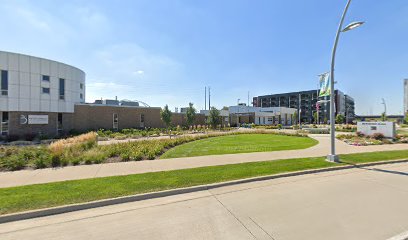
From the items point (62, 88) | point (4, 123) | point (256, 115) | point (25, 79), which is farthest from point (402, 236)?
point (256, 115)

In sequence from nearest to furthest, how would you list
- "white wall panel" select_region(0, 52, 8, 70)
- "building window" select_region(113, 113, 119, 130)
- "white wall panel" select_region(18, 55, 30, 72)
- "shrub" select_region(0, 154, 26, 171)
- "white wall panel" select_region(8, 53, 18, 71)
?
"shrub" select_region(0, 154, 26, 171) → "white wall panel" select_region(0, 52, 8, 70) → "white wall panel" select_region(8, 53, 18, 71) → "white wall panel" select_region(18, 55, 30, 72) → "building window" select_region(113, 113, 119, 130)

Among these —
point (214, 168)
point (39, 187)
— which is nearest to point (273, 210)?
point (214, 168)

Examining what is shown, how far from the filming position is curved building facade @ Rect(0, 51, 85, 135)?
2125cm

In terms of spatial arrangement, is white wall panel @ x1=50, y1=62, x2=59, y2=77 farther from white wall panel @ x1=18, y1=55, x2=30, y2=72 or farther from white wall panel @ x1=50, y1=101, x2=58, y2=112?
white wall panel @ x1=50, y1=101, x2=58, y2=112

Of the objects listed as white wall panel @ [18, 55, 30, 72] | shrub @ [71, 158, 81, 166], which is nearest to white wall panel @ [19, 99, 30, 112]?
white wall panel @ [18, 55, 30, 72]

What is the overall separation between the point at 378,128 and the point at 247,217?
24454 mm

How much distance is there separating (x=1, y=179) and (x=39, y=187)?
7.85 ft

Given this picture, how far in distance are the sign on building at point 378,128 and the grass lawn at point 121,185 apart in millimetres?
Result: 17524

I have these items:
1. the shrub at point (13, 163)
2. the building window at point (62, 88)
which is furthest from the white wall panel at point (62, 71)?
the shrub at point (13, 163)

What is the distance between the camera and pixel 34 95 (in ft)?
75.2

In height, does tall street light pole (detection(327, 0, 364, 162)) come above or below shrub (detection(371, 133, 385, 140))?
above

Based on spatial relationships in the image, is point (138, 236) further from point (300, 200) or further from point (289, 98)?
point (289, 98)

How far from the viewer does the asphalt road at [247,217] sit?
379 centimetres

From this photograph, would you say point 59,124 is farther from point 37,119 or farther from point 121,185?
point 121,185
